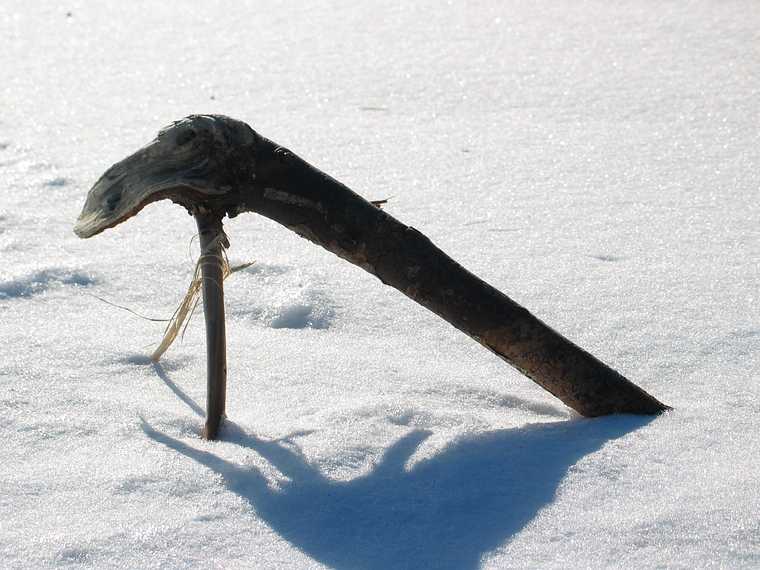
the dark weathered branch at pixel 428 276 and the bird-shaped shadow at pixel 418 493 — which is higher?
the dark weathered branch at pixel 428 276

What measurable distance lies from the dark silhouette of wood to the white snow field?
11 centimetres

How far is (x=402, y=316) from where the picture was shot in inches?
106

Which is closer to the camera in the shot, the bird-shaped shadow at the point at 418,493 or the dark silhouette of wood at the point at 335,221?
the bird-shaped shadow at the point at 418,493

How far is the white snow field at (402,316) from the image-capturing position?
1717 millimetres

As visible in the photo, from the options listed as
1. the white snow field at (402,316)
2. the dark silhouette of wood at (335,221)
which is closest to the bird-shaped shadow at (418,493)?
the white snow field at (402,316)

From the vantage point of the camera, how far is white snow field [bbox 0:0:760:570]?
1.72m

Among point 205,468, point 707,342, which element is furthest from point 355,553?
point 707,342

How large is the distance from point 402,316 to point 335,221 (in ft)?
2.34

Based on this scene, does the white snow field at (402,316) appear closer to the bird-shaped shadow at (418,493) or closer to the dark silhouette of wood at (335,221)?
the bird-shaped shadow at (418,493)

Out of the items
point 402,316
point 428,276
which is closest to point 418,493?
Result: point 428,276

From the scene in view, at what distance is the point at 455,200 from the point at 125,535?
2118 millimetres

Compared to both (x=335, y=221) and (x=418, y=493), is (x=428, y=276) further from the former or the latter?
(x=418, y=493)

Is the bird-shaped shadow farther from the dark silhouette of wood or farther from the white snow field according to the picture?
the dark silhouette of wood

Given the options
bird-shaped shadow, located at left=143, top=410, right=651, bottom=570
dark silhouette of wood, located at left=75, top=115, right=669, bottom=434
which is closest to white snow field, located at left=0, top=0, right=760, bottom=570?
bird-shaped shadow, located at left=143, top=410, right=651, bottom=570
